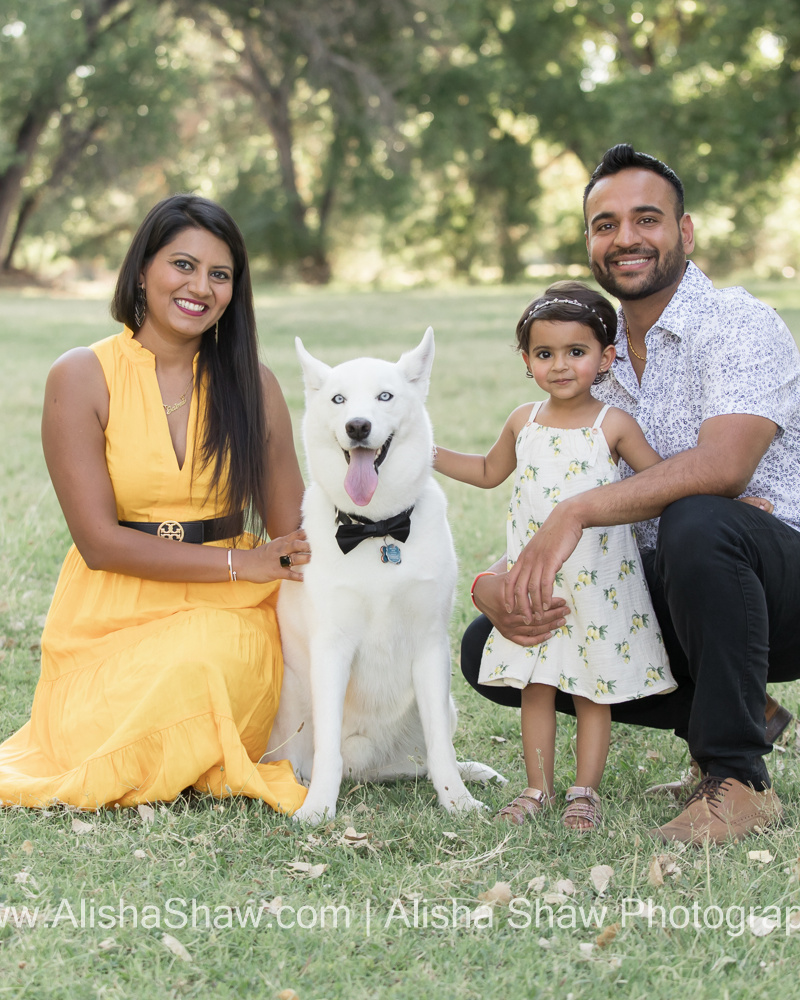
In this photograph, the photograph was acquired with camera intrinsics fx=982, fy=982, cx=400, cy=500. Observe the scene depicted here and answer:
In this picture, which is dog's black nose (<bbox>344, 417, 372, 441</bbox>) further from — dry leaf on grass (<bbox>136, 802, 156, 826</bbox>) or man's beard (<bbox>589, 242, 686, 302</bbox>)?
dry leaf on grass (<bbox>136, 802, 156, 826</bbox>)

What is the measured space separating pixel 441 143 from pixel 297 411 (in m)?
20.3

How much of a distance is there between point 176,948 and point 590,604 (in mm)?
1431

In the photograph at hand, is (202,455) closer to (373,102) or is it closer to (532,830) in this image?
(532,830)

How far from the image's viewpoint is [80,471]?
308cm

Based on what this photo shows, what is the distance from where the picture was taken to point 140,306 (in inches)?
129

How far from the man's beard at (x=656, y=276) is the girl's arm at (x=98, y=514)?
131 centimetres

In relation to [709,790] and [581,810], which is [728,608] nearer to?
[709,790]

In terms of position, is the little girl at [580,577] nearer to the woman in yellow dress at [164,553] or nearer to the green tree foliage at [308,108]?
the woman in yellow dress at [164,553]

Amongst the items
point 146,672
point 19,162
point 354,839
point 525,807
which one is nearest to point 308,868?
point 354,839

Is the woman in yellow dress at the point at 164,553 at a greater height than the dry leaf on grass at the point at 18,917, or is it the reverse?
the woman in yellow dress at the point at 164,553

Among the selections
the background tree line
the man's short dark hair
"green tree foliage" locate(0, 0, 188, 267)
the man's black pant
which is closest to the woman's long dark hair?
the man's short dark hair

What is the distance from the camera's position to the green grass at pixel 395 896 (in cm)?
212

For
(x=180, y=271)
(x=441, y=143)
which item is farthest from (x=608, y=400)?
(x=441, y=143)

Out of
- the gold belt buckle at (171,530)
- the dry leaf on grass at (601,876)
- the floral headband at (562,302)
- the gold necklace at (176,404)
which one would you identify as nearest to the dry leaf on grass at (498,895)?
the dry leaf on grass at (601,876)
